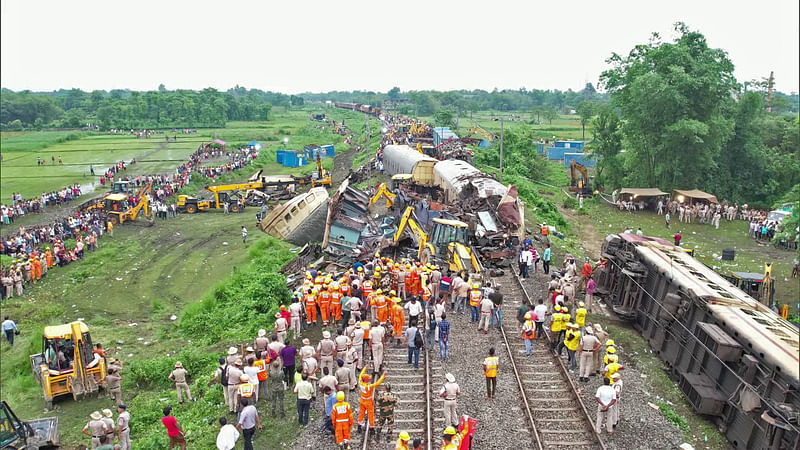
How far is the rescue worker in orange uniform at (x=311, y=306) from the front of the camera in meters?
16.2

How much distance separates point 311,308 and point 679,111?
30.2 meters

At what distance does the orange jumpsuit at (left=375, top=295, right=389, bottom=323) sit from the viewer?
1502 cm

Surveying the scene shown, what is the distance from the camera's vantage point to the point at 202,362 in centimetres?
1578

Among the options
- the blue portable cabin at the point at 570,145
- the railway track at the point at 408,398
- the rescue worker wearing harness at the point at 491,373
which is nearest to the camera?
the railway track at the point at 408,398

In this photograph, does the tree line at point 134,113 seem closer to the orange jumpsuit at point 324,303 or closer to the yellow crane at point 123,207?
the yellow crane at point 123,207

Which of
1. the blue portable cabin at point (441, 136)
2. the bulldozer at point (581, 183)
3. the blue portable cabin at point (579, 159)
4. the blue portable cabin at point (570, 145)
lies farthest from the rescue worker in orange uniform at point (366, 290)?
the blue portable cabin at point (570, 145)

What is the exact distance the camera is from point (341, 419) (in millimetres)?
10211

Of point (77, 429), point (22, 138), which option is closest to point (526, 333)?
point (77, 429)

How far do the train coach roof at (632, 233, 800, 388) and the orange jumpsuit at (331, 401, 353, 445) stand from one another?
24.4ft

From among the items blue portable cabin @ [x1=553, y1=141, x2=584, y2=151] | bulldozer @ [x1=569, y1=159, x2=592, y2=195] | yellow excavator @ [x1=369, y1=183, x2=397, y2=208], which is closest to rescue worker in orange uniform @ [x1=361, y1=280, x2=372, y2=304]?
yellow excavator @ [x1=369, y1=183, x2=397, y2=208]

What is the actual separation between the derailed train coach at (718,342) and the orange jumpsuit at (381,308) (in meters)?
7.36

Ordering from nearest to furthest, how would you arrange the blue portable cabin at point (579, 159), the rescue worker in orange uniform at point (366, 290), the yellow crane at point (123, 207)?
the rescue worker in orange uniform at point (366, 290), the yellow crane at point (123, 207), the blue portable cabin at point (579, 159)

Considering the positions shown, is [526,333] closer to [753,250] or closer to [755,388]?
[755,388]

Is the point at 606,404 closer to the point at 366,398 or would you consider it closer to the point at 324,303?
the point at 366,398
